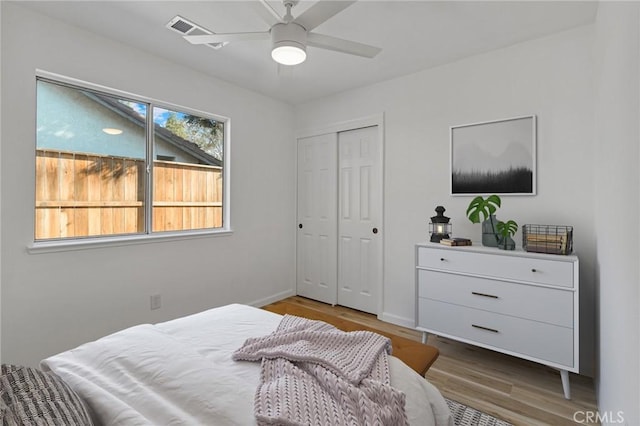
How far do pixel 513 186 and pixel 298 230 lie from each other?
243cm

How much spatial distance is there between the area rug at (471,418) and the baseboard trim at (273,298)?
227cm

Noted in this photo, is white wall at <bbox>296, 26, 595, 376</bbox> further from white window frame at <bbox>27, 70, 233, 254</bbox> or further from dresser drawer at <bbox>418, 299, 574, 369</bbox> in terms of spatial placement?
white window frame at <bbox>27, 70, 233, 254</bbox>

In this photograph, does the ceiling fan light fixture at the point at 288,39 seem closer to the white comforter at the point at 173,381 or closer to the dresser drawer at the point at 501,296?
the white comforter at the point at 173,381

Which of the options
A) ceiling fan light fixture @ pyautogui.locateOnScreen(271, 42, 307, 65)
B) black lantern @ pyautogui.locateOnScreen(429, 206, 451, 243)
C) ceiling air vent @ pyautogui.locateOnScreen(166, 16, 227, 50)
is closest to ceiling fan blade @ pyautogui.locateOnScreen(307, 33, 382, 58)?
ceiling fan light fixture @ pyautogui.locateOnScreen(271, 42, 307, 65)

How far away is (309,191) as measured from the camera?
13.0 feet

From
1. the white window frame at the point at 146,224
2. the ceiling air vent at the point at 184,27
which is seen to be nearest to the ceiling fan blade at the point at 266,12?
the ceiling air vent at the point at 184,27

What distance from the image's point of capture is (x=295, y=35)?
1.69m

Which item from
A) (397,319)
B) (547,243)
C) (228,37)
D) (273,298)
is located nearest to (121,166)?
(228,37)

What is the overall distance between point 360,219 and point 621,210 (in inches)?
96.2

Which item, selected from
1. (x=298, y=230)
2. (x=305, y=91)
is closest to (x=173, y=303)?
(x=298, y=230)

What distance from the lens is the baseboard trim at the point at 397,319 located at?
3.11 metres

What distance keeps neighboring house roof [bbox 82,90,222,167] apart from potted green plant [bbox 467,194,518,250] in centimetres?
250

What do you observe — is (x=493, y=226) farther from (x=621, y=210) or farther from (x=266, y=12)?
(x=266, y=12)

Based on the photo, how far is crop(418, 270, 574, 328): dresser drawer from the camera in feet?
6.48
